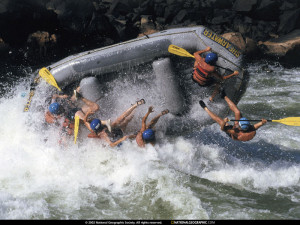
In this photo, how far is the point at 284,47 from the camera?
10.8 metres

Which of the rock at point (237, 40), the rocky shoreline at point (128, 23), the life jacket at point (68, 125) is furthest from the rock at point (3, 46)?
the rock at point (237, 40)

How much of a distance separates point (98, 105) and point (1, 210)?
8.20 ft

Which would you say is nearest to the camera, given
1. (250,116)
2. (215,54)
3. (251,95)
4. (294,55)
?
(215,54)

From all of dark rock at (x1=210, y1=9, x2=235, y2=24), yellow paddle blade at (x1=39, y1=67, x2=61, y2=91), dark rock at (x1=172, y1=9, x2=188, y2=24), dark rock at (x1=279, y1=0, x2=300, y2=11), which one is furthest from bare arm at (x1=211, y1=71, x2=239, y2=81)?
dark rock at (x1=279, y1=0, x2=300, y2=11)

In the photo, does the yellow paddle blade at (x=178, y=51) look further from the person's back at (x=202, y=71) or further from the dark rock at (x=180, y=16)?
the dark rock at (x=180, y=16)

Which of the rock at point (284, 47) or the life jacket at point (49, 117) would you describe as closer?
the life jacket at point (49, 117)

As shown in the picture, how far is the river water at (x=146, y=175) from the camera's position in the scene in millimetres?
4570

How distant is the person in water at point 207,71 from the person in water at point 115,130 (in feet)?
4.12

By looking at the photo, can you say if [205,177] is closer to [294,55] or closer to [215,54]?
[215,54]

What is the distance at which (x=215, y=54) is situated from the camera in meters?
5.29

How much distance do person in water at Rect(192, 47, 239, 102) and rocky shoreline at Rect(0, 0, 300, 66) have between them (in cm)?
536

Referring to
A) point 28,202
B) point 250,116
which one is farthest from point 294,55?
point 28,202

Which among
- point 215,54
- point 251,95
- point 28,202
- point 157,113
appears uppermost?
point 215,54

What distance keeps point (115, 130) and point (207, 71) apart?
198 centimetres
